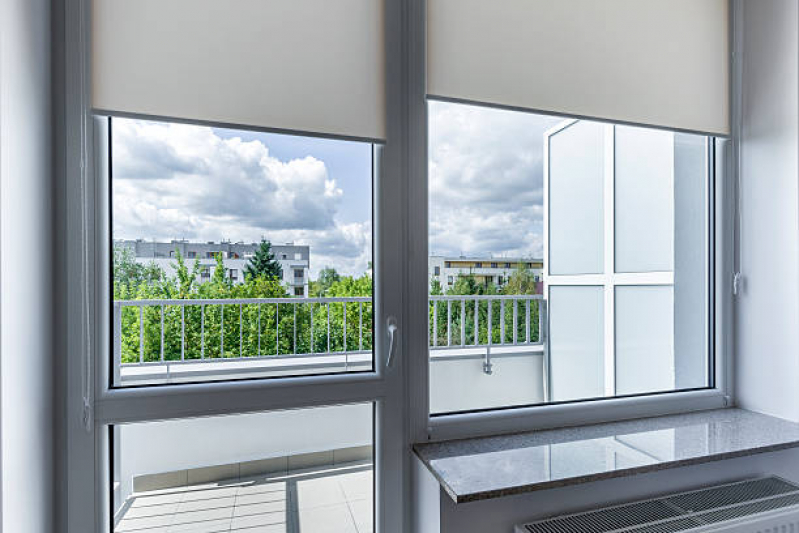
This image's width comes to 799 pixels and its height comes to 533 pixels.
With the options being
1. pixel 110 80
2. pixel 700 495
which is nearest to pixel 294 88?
pixel 110 80

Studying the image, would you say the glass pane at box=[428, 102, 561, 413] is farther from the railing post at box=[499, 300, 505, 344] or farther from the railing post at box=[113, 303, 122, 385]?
the railing post at box=[113, 303, 122, 385]

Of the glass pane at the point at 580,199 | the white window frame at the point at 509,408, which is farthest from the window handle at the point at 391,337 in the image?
the glass pane at the point at 580,199

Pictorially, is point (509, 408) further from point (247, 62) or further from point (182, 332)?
point (247, 62)

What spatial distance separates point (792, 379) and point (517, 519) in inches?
46.5

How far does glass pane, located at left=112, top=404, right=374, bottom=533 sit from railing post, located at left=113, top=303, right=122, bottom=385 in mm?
153

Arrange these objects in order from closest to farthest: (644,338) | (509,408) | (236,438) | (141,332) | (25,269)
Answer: (25,269) < (141,332) < (236,438) < (509,408) < (644,338)

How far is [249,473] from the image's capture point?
1363 mm

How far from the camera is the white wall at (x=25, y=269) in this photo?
34.8 inches

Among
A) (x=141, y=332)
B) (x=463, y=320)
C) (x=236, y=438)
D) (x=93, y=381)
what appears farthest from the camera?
(x=463, y=320)

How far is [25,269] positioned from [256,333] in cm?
57

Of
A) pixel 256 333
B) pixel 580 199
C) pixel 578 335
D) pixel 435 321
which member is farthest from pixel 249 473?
pixel 580 199

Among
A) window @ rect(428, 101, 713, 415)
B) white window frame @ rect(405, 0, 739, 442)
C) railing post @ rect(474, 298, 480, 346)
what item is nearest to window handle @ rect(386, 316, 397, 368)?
white window frame @ rect(405, 0, 739, 442)

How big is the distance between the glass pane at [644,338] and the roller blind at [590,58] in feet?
2.44

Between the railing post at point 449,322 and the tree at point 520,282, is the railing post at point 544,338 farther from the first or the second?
the railing post at point 449,322
